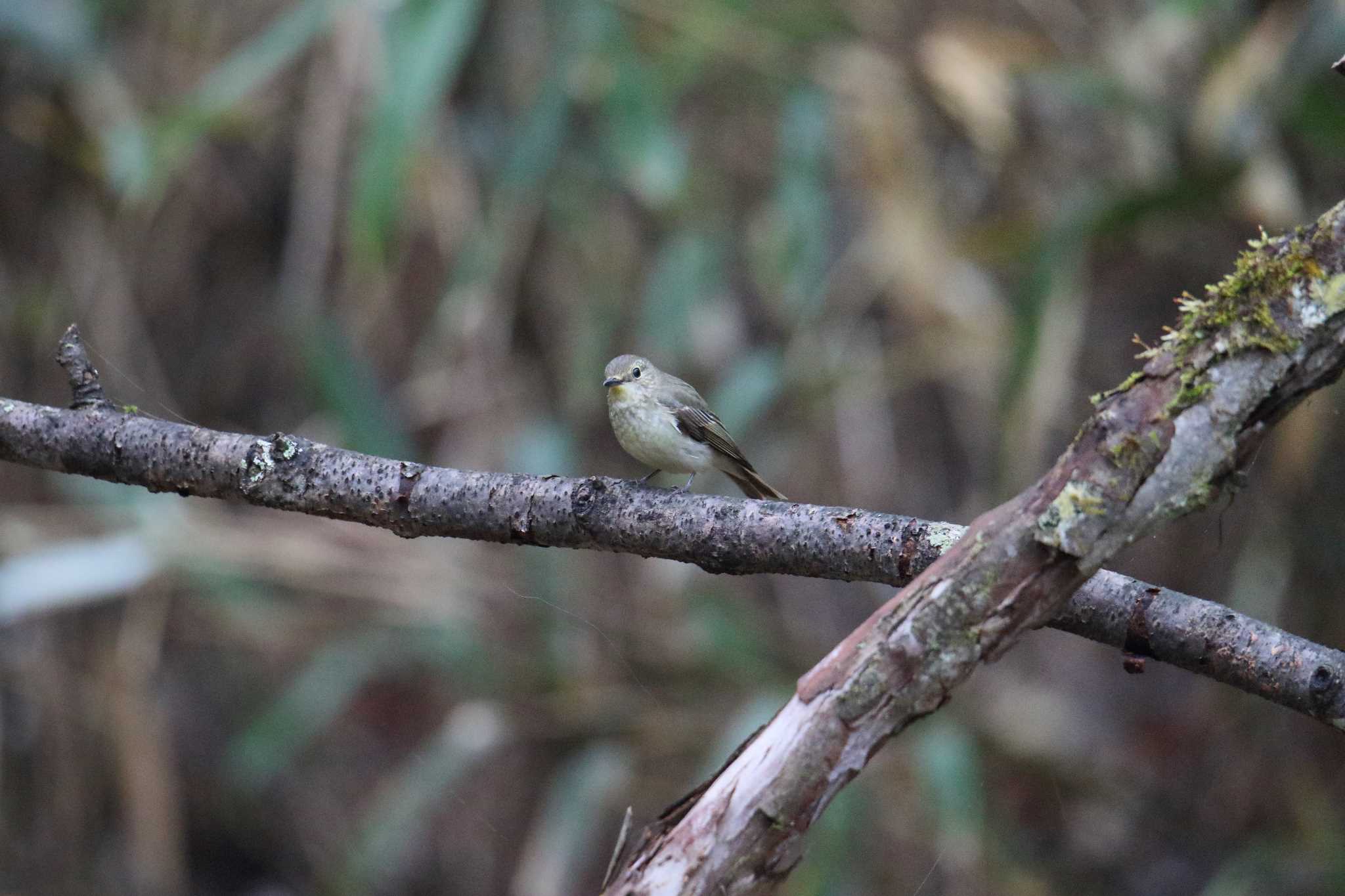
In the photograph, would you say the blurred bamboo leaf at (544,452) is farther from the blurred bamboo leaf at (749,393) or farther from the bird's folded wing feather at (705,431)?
the bird's folded wing feather at (705,431)

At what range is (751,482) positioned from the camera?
12.0 ft

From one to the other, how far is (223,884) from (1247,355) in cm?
647

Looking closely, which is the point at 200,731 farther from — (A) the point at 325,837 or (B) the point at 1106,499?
(B) the point at 1106,499

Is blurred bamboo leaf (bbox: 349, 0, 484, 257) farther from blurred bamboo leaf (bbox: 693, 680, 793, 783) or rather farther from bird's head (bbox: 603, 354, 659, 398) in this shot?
blurred bamboo leaf (bbox: 693, 680, 793, 783)

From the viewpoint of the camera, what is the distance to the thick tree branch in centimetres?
220

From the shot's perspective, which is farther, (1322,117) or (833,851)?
(833,851)

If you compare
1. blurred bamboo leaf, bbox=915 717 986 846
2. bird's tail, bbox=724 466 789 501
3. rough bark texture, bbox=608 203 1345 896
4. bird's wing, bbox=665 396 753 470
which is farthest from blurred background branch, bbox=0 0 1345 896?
rough bark texture, bbox=608 203 1345 896

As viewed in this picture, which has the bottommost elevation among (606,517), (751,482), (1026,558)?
(1026,558)

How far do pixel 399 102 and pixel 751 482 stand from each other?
2.23 m

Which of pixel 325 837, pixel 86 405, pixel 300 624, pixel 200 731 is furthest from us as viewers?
pixel 200 731

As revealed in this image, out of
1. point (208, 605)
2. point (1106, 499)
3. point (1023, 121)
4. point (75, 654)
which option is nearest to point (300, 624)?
point (208, 605)

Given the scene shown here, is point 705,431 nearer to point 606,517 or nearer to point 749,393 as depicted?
point 606,517

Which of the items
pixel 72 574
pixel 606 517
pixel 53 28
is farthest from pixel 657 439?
pixel 53 28

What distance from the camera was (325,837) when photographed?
6410mm
